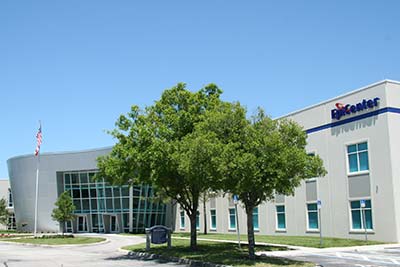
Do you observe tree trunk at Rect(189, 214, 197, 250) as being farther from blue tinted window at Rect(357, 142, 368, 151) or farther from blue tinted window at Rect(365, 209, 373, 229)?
blue tinted window at Rect(357, 142, 368, 151)

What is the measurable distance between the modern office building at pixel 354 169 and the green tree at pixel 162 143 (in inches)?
397

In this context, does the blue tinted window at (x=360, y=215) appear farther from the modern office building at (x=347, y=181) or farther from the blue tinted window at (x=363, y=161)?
the blue tinted window at (x=363, y=161)

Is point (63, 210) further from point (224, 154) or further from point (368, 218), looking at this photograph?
point (224, 154)

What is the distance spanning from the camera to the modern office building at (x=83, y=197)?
5644 centimetres

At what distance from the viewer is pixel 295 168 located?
1872cm

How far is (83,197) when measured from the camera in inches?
2329

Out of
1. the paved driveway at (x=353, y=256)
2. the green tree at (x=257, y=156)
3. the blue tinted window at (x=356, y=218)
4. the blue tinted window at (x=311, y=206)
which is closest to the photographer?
the green tree at (x=257, y=156)

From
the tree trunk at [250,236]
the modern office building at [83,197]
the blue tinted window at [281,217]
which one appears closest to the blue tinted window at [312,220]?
the blue tinted window at [281,217]

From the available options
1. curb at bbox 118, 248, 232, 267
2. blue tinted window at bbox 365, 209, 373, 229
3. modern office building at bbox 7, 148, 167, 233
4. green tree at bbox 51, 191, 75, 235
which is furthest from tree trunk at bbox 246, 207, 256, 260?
modern office building at bbox 7, 148, 167, 233

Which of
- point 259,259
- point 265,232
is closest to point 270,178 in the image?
point 259,259

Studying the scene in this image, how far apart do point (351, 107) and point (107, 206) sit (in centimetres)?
3280

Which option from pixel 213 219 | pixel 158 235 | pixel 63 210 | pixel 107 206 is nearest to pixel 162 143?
pixel 158 235

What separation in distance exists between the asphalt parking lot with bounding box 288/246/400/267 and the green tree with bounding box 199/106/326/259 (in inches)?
124

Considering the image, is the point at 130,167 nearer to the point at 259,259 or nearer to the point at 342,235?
the point at 259,259
